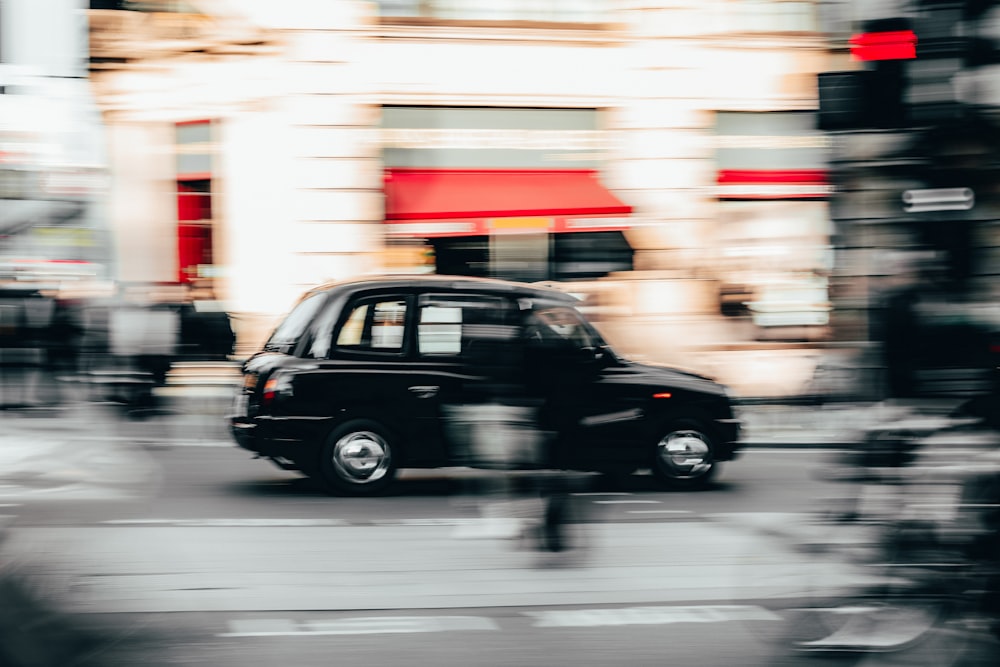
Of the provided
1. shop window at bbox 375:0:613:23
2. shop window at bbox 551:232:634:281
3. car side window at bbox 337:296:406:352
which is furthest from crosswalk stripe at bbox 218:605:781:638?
shop window at bbox 375:0:613:23

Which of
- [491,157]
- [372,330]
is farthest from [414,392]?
[491,157]

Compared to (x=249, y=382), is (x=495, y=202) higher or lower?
higher

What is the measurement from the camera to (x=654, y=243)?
53.2 ft

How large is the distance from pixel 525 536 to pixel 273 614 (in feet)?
5.50

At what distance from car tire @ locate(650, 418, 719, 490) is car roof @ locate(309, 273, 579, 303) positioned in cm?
116

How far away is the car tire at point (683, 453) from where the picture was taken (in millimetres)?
9352

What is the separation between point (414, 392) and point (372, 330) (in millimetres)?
538

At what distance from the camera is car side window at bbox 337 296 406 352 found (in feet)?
29.7

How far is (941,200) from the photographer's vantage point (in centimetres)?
390

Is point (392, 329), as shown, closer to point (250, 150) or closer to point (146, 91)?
point (250, 150)

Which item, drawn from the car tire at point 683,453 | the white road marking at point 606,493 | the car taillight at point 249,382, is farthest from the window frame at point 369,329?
the car tire at point 683,453

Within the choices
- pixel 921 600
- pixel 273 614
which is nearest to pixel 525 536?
pixel 273 614

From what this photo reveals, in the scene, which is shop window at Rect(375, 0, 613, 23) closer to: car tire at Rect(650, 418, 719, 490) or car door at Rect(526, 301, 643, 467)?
car door at Rect(526, 301, 643, 467)

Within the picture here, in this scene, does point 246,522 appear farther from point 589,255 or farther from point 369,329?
point 589,255
